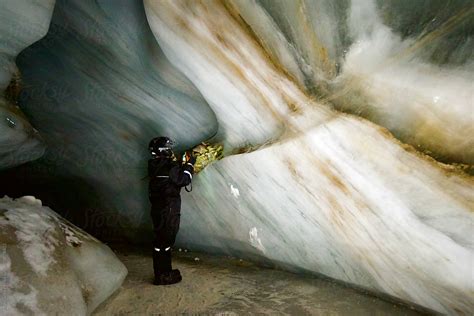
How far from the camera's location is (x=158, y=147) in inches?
189

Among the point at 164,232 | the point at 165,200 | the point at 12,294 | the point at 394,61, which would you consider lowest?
the point at 12,294

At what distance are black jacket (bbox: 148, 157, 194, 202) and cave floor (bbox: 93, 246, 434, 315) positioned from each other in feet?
3.52

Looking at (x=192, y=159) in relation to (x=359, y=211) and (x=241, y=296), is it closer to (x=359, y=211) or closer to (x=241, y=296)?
(x=241, y=296)

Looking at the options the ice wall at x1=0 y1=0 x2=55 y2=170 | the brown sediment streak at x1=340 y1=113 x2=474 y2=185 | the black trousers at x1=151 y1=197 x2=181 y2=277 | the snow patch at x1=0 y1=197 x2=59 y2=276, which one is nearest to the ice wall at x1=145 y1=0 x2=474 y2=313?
the brown sediment streak at x1=340 y1=113 x2=474 y2=185

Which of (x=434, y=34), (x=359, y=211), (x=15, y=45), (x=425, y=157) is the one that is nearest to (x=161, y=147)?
(x=15, y=45)

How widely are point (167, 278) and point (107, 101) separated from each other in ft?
9.58

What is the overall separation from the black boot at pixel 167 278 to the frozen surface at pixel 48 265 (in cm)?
42

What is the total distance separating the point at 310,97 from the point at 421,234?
1438 millimetres

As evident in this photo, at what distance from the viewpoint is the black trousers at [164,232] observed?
4.72 meters

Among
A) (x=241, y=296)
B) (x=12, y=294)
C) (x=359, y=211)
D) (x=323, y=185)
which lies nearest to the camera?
(x=12, y=294)

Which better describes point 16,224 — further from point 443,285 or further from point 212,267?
point 443,285

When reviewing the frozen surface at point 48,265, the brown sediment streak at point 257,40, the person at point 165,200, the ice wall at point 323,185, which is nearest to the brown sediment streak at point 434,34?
the ice wall at point 323,185

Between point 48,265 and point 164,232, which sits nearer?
point 48,265

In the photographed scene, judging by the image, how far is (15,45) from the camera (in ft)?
15.2
